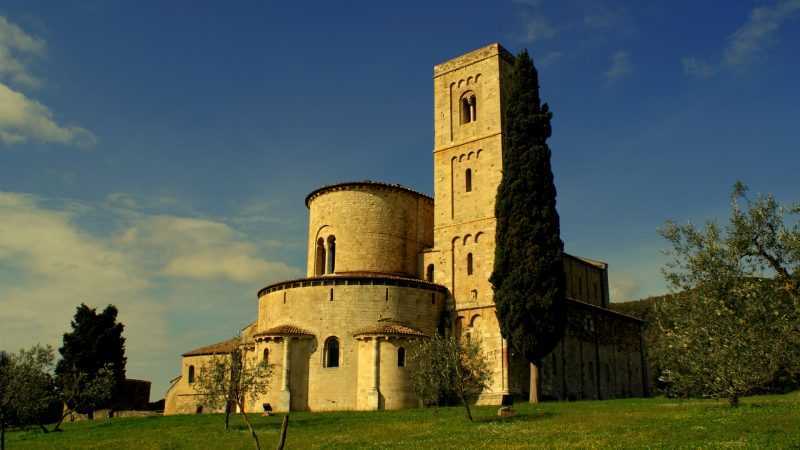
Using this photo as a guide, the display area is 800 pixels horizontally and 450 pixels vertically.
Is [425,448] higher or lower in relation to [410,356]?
lower

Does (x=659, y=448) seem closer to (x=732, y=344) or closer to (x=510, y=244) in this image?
(x=732, y=344)

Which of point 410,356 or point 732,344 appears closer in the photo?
point 732,344

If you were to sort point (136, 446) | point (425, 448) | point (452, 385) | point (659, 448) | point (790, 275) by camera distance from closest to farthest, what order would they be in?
1. point (659, 448)
2. point (790, 275)
3. point (425, 448)
4. point (136, 446)
5. point (452, 385)

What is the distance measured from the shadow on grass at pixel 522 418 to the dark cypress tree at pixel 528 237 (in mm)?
7302

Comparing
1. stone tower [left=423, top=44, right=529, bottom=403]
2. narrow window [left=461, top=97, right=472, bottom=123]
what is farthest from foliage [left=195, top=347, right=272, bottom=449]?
narrow window [left=461, top=97, right=472, bottom=123]

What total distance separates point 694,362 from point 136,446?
18.8 meters

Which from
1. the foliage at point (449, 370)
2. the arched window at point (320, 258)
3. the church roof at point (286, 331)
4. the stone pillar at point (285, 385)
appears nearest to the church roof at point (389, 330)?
the church roof at point (286, 331)

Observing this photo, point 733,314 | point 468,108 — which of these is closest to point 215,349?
point 468,108

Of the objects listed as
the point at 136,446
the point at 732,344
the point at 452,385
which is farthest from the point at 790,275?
the point at 136,446

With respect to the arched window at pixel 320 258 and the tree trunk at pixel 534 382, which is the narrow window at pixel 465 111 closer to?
the arched window at pixel 320 258

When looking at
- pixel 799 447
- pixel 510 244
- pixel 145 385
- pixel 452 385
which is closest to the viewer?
pixel 799 447

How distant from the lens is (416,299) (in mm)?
39906

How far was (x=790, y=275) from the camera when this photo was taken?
726 inches

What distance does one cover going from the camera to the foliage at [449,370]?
93.7 feet
